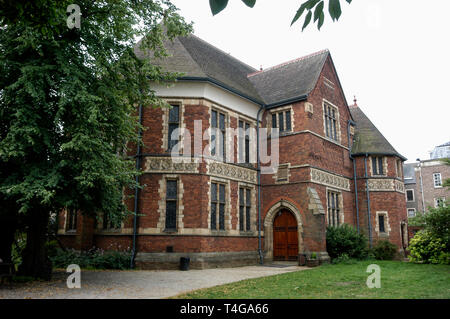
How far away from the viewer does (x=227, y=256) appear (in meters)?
17.5

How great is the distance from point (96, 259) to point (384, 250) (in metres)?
16.4

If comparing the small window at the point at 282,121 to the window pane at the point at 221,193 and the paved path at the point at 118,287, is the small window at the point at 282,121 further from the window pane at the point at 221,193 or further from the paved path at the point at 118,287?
the paved path at the point at 118,287

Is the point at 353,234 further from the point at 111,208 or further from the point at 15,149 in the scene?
the point at 15,149

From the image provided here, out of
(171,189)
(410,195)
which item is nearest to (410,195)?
(410,195)

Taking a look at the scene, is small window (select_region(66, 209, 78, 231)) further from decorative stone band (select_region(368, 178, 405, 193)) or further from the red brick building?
decorative stone band (select_region(368, 178, 405, 193))

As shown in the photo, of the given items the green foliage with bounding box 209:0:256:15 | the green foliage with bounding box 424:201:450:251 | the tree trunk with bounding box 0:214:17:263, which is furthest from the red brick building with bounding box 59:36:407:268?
the green foliage with bounding box 209:0:256:15

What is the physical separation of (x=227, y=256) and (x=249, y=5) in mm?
15808

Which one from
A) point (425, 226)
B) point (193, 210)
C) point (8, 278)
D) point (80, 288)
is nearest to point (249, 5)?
point (80, 288)

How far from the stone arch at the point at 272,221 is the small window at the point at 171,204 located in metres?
5.87

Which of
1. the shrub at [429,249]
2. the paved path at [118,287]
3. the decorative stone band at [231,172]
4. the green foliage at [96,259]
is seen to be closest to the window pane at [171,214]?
the green foliage at [96,259]

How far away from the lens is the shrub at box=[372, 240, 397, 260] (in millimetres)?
22234

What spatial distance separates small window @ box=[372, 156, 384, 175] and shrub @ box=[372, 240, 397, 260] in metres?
4.88

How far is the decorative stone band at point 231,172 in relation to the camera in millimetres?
17631

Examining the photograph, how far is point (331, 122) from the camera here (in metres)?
23.4
